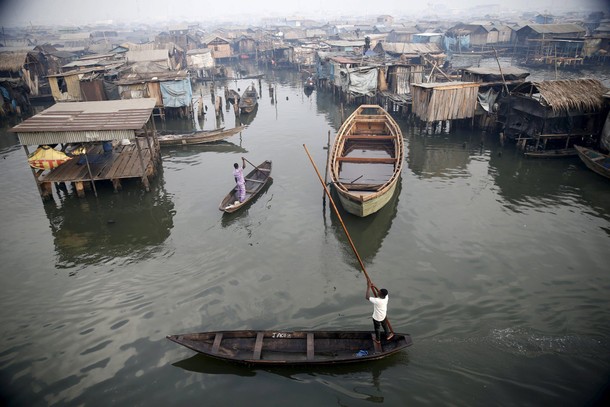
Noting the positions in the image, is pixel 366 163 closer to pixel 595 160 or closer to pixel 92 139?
pixel 595 160

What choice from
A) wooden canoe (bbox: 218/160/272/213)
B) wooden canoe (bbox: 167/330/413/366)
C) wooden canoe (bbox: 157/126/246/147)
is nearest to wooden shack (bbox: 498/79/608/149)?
wooden canoe (bbox: 218/160/272/213)

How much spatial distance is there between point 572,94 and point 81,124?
23344 mm

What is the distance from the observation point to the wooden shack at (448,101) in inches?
854

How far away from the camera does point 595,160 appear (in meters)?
16.6

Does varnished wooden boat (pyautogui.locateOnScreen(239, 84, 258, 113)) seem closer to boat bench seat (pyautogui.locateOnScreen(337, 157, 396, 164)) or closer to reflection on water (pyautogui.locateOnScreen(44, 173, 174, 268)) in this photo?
reflection on water (pyautogui.locateOnScreen(44, 173, 174, 268))

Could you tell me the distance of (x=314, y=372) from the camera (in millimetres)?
7691

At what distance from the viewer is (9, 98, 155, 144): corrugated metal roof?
13.8 meters

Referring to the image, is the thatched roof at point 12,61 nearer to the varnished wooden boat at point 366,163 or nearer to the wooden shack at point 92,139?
the wooden shack at point 92,139

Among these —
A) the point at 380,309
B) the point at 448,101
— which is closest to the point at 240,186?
the point at 380,309

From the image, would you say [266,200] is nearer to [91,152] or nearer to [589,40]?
[91,152]

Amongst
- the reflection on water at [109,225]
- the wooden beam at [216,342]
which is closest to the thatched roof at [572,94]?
the wooden beam at [216,342]

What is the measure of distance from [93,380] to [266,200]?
9.46 meters

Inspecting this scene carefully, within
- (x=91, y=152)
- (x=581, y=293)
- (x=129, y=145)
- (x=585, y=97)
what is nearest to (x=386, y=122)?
(x=585, y=97)

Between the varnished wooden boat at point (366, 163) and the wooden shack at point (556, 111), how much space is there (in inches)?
308
